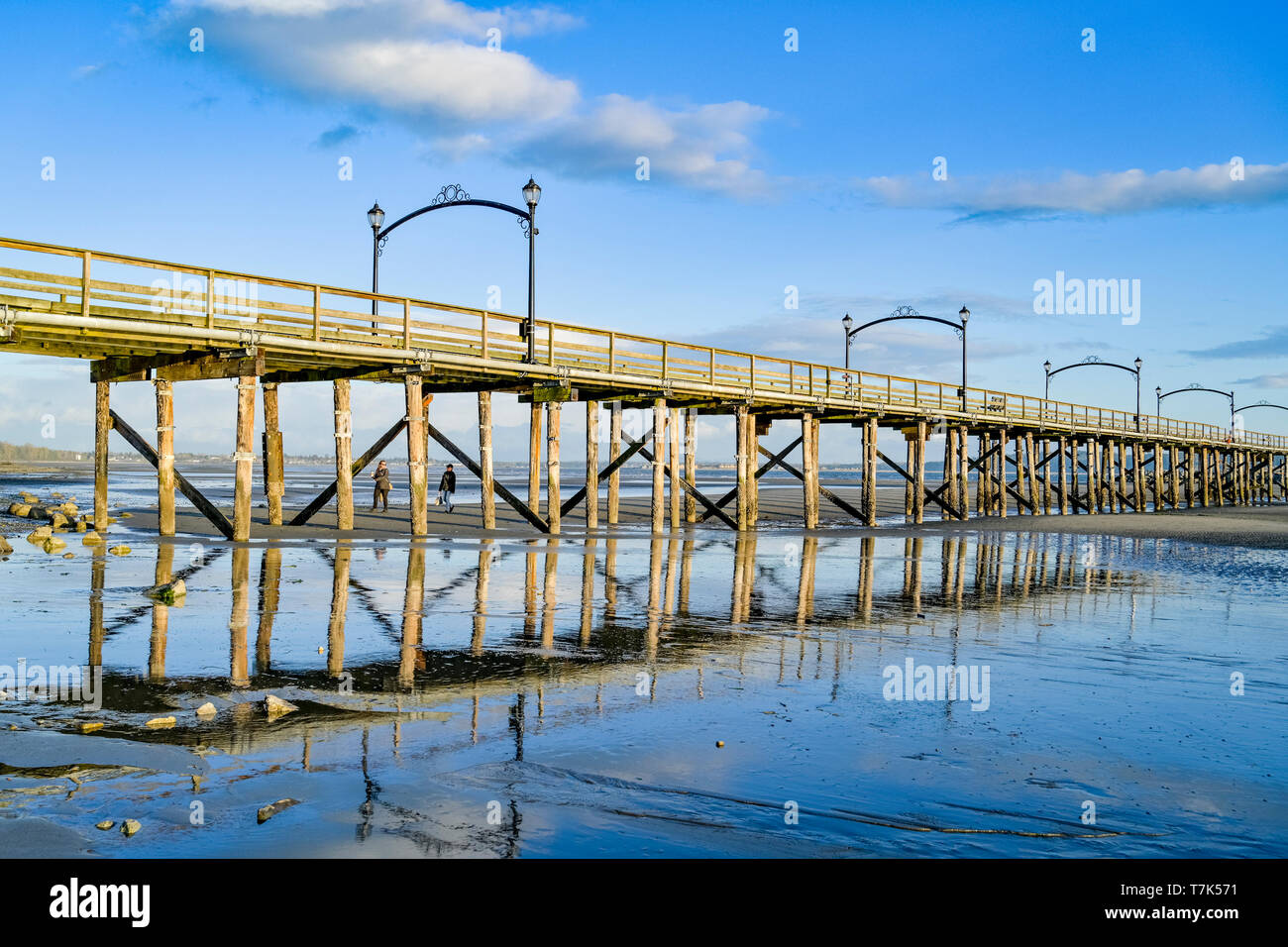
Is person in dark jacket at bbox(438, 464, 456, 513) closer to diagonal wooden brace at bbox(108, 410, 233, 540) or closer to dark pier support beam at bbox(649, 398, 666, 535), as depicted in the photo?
dark pier support beam at bbox(649, 398, 666, 535)

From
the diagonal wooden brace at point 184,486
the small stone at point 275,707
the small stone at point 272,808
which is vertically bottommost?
the small stone at point 272,808

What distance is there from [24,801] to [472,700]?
10.0 ft

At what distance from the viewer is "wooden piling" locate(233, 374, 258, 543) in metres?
19.5

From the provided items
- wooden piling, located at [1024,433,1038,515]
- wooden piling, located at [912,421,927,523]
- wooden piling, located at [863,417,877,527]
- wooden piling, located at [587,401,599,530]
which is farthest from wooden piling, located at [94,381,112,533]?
wooden piling, located at [1024,433,1038,515]

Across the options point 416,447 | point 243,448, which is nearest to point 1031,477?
point 416,447

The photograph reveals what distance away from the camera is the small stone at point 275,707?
683cm

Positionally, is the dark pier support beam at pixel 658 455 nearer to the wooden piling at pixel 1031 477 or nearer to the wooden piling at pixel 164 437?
the wooden piling at pixel 164 437

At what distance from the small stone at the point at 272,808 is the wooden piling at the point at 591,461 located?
21.4 metres

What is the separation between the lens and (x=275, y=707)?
6.86 metres

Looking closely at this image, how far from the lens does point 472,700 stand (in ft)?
24.4

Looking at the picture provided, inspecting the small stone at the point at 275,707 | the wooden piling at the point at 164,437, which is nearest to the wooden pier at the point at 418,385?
the wooden piling at the point at 164,437

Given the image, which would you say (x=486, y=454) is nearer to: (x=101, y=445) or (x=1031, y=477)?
(x=101, y=445)
